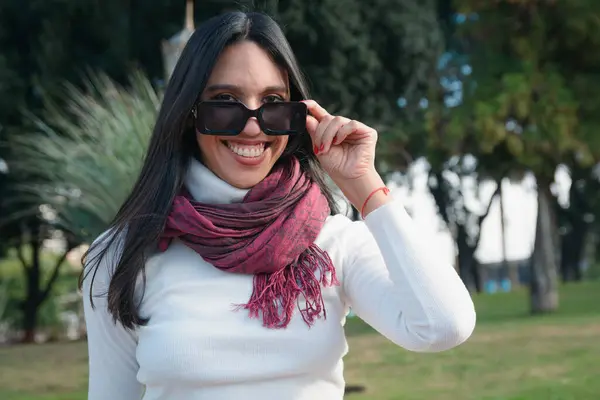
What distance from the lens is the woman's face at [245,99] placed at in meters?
1.82

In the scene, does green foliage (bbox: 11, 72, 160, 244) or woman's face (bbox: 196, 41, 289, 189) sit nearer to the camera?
woman's face (bbox: 196, 41, 289, 189)

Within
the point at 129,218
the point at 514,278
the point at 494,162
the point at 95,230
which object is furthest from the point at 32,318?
the point at 514,278

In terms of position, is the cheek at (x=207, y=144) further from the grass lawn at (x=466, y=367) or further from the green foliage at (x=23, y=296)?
the green foliage at (x=23, y=296)

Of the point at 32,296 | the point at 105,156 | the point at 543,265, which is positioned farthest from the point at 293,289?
the point at 32,296

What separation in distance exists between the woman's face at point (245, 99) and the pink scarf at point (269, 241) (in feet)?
0.16

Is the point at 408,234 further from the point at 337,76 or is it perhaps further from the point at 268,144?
the point at 337,76

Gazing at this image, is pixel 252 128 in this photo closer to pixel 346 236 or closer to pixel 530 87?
pixel 346 236

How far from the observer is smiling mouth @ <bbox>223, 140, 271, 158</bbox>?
184 centimetres

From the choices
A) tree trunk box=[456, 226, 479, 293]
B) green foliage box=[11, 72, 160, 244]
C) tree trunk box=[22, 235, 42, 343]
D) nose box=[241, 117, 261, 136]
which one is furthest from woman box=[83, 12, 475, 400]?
tree trunk box=[456, 226, 479, 293]

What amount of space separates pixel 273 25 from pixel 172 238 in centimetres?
52

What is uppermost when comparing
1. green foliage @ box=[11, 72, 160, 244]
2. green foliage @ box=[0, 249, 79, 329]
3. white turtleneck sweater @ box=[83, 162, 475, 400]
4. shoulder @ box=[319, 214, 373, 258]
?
shoulder @ box=[319, 214, 373, 258]

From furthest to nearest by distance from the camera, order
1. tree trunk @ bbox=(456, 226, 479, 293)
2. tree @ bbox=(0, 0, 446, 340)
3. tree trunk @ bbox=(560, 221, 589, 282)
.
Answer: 1. tree trunk @ bbox=(560, 221, 589, 282)
2. tree trunk @ bbox=(456, 226, 479, 293)
3. tree @ bbox=(0, 0, 446, 340)

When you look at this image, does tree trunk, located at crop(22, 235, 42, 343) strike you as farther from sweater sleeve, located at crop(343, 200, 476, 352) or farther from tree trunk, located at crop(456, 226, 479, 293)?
sweater sleeve, located at crop(343, 200, 476, 352)

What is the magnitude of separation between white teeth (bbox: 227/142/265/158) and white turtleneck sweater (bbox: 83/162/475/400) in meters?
0.23
